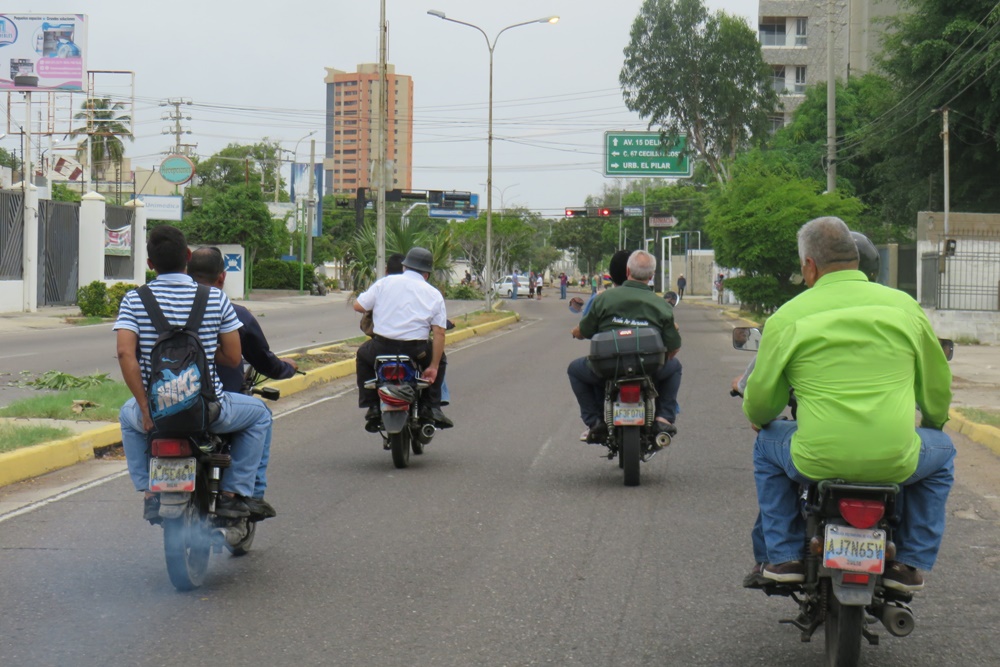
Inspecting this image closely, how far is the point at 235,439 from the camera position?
6.02 metres

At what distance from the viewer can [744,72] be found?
51125 millimetres

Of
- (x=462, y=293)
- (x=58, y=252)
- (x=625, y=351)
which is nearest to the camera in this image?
(x=625, y=351)

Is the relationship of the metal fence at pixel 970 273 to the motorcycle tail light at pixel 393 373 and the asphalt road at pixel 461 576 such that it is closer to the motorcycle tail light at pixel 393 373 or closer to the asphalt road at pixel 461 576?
the asphalt road at pixel 461 576

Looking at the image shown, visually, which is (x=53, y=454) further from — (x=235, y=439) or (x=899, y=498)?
(x=899, y=498)

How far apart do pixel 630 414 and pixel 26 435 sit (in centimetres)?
467

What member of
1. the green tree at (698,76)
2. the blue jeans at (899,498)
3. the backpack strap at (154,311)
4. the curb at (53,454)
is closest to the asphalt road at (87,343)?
the curb at (53,454)

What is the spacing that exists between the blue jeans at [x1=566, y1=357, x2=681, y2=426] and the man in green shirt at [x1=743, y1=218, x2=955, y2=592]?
4147 mm

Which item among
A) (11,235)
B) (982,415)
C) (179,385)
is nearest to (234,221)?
(11,235)

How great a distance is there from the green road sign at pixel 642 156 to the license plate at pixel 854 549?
43.8m

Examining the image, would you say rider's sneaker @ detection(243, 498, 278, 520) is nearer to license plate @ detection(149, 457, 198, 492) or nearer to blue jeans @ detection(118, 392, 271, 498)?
blue jeans @ detection(118, 392, 271, 498)

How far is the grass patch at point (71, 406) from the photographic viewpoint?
11.1 meters

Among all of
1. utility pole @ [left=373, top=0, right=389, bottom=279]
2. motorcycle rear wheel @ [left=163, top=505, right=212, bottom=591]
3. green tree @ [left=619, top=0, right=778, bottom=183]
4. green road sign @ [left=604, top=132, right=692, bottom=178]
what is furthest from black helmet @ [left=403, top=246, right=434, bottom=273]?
green tree @ [left=619, top=0, right=778, bottom=183]

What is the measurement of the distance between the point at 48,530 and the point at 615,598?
3494mm

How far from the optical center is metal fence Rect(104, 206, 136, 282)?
138ft
